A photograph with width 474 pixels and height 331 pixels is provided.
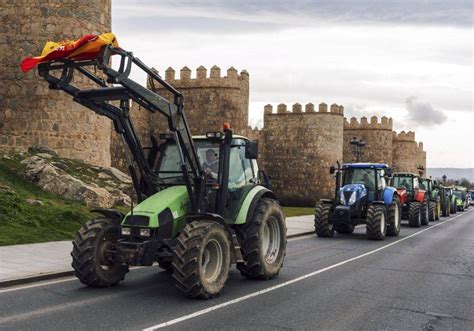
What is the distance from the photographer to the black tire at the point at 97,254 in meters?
8.12

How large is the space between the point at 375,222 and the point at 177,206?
1018 cm

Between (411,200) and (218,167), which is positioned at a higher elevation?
(218,167)

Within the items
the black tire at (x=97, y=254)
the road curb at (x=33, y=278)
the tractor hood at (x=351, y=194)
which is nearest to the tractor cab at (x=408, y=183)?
the tractor hood at (x=351, y=194)

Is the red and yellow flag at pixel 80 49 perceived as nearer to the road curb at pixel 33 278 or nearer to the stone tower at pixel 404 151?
the road curb at pixel 33 278

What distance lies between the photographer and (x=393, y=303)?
7.98 m

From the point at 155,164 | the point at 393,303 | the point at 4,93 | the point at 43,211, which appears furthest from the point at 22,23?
the point at 393,303

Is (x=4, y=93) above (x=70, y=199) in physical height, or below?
above

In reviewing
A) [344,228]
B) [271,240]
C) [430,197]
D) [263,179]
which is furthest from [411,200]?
[271,240]

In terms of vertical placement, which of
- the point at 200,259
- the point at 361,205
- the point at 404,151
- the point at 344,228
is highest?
the point at 404,151

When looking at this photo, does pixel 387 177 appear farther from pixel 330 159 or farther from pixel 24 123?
pixel 330 159

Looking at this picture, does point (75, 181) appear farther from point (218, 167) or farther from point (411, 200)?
point (411, 200)

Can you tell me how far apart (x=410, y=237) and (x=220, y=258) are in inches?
478

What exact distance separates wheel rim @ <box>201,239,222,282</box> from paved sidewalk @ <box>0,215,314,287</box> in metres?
2.89

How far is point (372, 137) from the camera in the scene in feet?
182
